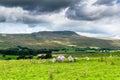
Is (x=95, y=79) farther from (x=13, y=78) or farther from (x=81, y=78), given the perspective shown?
(x=13, y=78)

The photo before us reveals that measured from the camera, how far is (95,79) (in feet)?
119

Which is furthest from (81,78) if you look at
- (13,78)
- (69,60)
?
(69,60)

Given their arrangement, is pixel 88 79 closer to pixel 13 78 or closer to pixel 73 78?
pixel 73 78

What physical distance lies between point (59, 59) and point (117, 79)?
46.0 m

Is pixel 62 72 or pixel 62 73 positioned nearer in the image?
pixel 62 73

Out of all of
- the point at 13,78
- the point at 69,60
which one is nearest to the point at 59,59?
the point at 69,60

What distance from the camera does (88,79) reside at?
3609cm

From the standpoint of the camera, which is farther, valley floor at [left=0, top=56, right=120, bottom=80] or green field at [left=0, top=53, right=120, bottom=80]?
green field at [left=0, top=53, right=120, bottom=80]

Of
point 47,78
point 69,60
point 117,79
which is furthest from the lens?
point 69,60

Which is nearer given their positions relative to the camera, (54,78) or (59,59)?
(54,78)

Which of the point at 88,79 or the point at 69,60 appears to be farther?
the point at 69,60

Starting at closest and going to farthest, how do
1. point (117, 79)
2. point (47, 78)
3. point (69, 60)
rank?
point (117, 79) → point (47, 78) → point (69, 60)

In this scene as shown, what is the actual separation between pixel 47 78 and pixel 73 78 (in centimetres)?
381

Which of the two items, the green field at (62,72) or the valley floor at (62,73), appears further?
the green field at (62,72)
